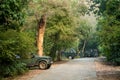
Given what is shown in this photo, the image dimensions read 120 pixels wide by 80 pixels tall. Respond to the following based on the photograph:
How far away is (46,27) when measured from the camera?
124 feet

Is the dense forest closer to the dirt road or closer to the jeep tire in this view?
the jeep tire

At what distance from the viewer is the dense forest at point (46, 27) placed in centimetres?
1891

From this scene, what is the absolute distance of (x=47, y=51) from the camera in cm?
4041

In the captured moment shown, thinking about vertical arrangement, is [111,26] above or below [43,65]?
above

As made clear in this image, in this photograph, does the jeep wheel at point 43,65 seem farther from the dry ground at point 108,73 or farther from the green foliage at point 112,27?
the green foliage at point 112,27

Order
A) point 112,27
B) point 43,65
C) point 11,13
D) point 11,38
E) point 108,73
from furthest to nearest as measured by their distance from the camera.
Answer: point 43,65, point 108,73, point 112,27, point 11,38, point 11,13

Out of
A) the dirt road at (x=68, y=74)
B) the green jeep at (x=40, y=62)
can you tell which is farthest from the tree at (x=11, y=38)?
the green jeep at (x=40, y=62)

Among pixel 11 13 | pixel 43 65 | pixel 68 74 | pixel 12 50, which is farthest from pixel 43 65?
pixel 11 13

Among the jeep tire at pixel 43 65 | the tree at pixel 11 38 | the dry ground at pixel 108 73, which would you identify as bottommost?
the dry ground at pixel 108 73

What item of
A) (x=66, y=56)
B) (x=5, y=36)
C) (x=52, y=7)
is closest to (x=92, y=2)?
(x=52, y=7)

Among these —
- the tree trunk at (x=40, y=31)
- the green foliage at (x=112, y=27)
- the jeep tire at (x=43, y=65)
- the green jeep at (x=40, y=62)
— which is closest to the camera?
the green foliage at (x=112, y=27)

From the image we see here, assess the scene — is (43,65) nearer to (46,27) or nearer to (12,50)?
(12,50)

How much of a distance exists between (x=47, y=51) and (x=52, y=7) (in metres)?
9.50

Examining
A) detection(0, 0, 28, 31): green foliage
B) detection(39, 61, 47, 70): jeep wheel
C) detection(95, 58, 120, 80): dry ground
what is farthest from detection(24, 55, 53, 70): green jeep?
detection(0, 0, 28, 31): green foliage
